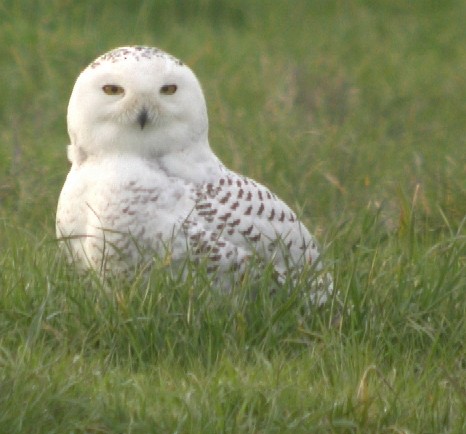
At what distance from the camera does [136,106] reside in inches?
197

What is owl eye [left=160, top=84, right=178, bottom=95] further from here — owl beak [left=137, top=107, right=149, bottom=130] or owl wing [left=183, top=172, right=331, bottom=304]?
owl wing [left=183, top=172, right=331, bottom=304]

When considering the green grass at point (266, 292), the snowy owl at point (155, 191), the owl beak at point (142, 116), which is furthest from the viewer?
the owl beak at point (142, 116)

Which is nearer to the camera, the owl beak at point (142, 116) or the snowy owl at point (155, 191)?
the snowy owl at point (155, 191)

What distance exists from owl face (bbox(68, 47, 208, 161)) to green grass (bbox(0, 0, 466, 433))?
1.37 ft

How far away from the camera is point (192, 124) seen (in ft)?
16.9

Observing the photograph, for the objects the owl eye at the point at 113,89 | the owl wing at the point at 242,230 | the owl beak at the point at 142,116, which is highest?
the owl eye at the point at 113,89

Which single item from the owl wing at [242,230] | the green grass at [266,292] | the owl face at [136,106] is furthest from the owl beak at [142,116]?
the green grass at [266,292]

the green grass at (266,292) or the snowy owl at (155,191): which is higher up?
the snowy owl at (155,191)

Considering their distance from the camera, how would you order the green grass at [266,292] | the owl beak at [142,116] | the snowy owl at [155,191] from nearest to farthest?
the green grass at [266,292]
the snowy owl at [155,191]
the owl beak at [142,116]

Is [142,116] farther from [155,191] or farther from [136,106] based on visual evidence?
[155,191]

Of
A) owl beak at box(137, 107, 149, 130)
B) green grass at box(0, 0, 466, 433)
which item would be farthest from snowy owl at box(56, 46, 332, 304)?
green grass at box(0, 0, 466, 433)

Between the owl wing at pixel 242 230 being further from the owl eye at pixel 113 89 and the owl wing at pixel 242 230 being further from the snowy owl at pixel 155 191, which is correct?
the owl eye at pixel 113 89

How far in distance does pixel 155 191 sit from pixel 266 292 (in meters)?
0.52

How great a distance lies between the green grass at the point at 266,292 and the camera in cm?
419
